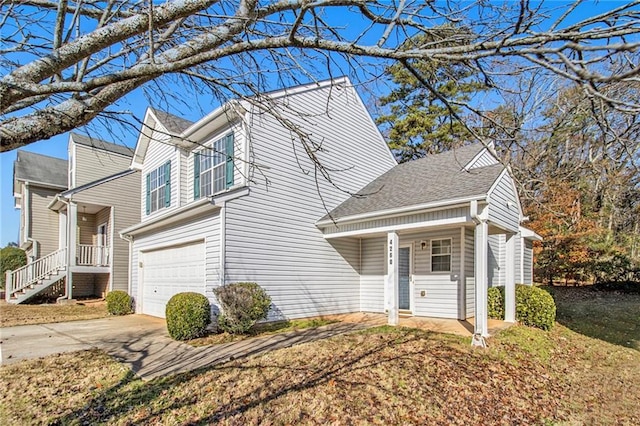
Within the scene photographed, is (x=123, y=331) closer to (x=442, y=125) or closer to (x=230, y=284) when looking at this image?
(x=230, y=284)

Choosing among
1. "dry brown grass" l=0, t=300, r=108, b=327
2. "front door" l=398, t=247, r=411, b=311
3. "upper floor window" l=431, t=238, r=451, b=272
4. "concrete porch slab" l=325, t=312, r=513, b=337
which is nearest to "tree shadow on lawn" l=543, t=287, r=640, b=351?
"concrete porch slab" l=325, t=312, r=513, b=337

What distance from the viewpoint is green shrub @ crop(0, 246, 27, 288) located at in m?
17.9

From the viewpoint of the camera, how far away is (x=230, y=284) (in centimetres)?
842

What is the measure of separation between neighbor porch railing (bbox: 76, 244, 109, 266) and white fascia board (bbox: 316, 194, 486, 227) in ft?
35.7

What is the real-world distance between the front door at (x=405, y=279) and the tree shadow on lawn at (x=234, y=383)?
4.25 m

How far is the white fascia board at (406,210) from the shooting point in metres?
7.89

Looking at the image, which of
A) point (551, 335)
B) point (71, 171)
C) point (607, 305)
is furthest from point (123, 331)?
point (607, 305)

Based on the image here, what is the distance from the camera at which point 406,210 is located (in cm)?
895

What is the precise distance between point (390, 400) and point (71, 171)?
1898cm

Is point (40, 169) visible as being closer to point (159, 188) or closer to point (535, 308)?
point (159, 188)

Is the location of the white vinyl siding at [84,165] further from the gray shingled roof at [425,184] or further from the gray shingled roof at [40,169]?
the gray shingled roof at [425,184]

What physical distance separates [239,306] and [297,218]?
3.38 metres

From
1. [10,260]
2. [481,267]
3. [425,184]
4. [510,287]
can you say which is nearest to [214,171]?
[425,184]

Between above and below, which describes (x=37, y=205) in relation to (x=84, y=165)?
below
